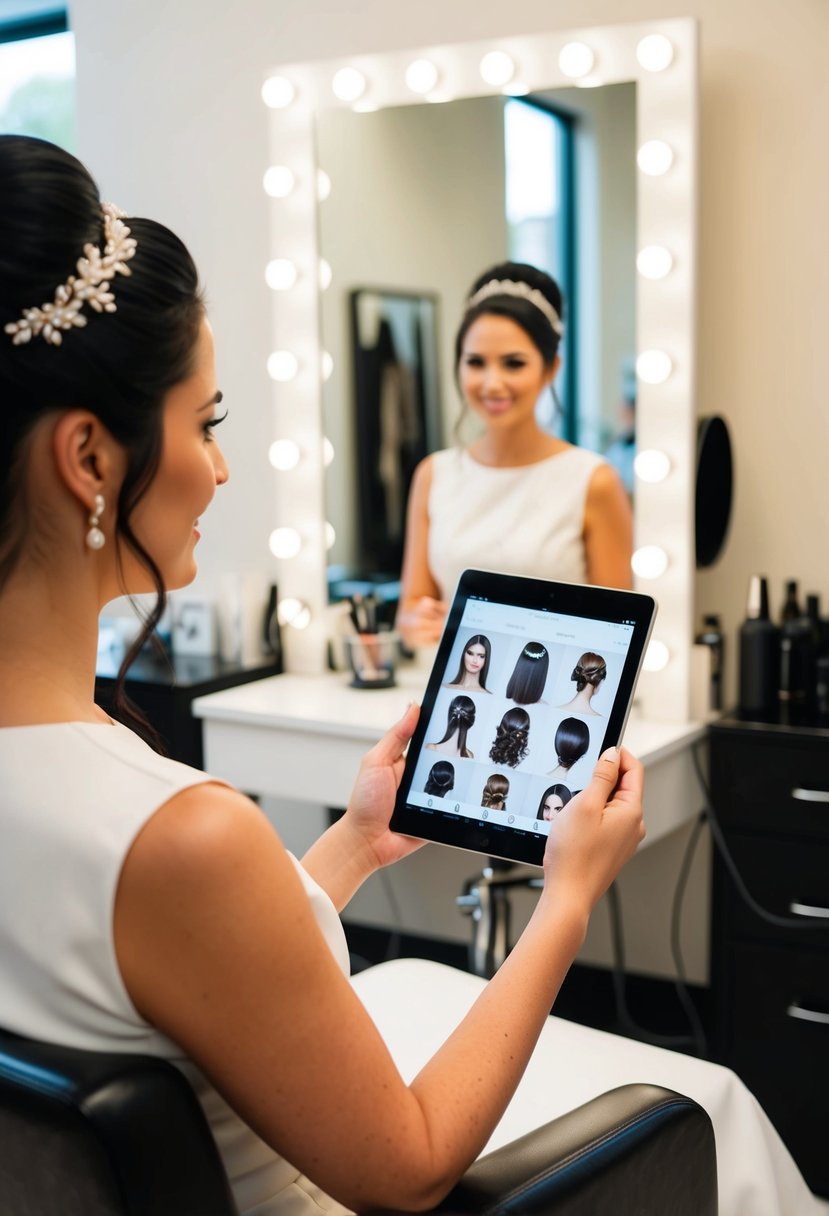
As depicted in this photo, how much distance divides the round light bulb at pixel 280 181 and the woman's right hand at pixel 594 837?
5.57 feet

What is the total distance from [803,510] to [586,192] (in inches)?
25.1

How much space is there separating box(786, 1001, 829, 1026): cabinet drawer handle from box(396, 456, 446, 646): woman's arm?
0.85 meters

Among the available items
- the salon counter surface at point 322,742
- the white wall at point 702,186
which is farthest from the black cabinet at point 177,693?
the white wall at point 702,186

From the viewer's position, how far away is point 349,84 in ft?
7.54

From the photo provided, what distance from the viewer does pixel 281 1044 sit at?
0.72 meters

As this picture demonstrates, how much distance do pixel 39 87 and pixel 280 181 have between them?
95 centimetres

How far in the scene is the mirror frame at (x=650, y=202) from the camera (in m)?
2.02

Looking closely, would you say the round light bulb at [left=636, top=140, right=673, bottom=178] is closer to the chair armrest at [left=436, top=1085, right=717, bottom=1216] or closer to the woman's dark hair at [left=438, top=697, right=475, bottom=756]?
the woman's dark hair at [left=438, top=697, right=475, bottom=756]

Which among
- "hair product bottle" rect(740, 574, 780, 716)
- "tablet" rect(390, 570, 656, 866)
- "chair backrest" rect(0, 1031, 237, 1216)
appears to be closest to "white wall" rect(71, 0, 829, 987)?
"hair product bottle" rect(740, 574, 780, 716)

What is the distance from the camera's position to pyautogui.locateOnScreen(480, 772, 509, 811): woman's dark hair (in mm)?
1107

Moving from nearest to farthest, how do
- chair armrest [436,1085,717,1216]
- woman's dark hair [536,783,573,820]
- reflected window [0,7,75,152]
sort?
1. chair armrest [436,1085,717,1216]
2. woman's dark hair [536,783,573,820]
3. reflected window [0,7,75,152]

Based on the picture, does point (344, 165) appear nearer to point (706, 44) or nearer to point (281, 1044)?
point (706, 44)

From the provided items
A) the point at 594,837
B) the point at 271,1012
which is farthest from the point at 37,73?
the point at 271,1012

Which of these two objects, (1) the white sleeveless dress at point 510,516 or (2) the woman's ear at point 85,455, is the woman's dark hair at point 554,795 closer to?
(2) the woman's ear at point 85,455
